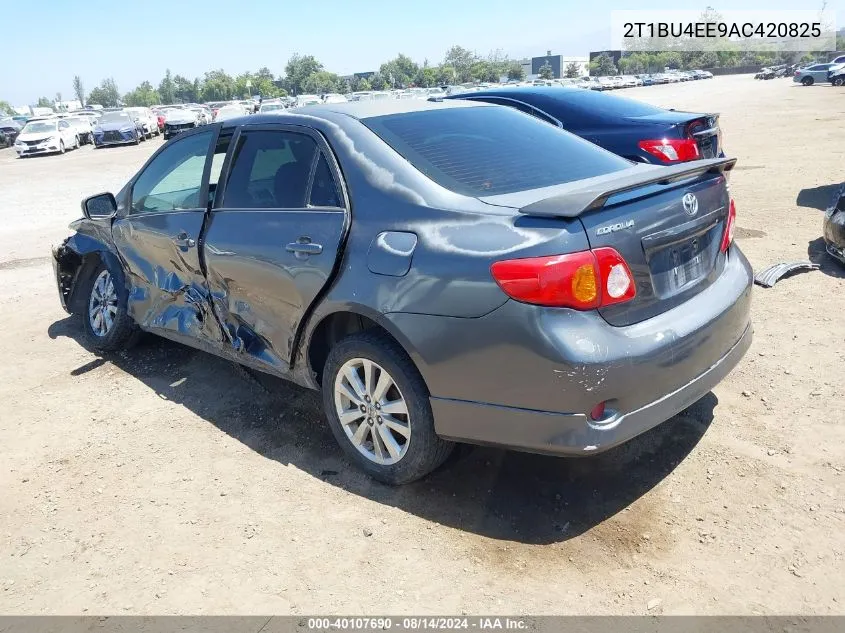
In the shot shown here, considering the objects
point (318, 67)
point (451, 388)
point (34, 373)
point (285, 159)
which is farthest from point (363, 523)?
point (318, 67)

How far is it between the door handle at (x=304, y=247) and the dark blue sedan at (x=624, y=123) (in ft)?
12.3

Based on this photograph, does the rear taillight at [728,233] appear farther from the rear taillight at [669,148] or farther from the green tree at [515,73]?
the green tree at [515,73]

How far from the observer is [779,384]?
4086 mm

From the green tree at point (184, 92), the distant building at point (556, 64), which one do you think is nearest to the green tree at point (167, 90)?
the green tree at point (184, 92)

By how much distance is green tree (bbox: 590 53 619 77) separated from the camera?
128125 mm

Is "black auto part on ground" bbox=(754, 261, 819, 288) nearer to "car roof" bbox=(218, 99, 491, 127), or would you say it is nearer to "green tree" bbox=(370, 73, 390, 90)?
"car roof" bbox=(218, 99, 491, 127)

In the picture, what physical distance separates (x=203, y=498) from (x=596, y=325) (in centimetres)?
212

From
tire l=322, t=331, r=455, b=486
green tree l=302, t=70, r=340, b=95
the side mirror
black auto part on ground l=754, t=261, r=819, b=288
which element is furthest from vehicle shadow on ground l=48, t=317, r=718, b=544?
green tree l=302, t=70, r=340, b=95

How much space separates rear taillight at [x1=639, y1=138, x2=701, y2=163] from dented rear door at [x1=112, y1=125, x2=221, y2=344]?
4.24 metres

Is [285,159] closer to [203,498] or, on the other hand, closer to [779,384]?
[203,498]

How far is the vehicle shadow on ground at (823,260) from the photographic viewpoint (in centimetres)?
582

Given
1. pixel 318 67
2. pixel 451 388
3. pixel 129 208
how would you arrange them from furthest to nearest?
pixel 318 67 → pixel 129 208 → pixel 451 388

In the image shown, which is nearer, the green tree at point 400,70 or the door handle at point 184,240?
the door handle at point 184,240
